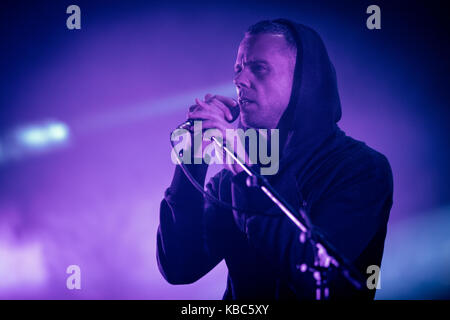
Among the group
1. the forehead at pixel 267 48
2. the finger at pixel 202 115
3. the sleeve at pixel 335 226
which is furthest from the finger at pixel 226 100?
the sleeve at pixel 335 226

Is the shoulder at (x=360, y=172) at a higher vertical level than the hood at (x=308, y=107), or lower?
lower

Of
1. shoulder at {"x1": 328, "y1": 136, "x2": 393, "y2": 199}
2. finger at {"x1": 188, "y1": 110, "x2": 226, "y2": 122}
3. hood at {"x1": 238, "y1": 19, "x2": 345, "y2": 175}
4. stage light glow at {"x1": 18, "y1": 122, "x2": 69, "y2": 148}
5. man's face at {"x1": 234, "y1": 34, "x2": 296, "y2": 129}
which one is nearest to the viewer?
finger at {"x1": 188, "y1": 110, "x2": 226, "y2": 122}

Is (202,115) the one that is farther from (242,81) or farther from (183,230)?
(183,230)

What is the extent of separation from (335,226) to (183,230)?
0.81m

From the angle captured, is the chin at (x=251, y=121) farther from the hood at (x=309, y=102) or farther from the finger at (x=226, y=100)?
the finger at (x=226, y=100)

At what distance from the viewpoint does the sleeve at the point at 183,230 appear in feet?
6.51

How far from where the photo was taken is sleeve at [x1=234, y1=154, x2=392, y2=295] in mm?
1678

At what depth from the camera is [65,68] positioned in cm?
255

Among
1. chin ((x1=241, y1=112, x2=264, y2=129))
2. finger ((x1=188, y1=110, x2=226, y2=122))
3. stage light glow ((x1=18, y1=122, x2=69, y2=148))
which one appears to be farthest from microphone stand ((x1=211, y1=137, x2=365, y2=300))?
stage light glow ((x1=18, y1=122, x2=69, y2=148))

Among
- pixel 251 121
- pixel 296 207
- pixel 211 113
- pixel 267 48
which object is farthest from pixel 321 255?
pixel 267 48

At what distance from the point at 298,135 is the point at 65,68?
1723mm

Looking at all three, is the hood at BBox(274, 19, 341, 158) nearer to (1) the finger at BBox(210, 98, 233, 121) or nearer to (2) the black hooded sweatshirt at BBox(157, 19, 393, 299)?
(2) the black hooded sweatshirt at BBox(157, 19, 393, 299)
